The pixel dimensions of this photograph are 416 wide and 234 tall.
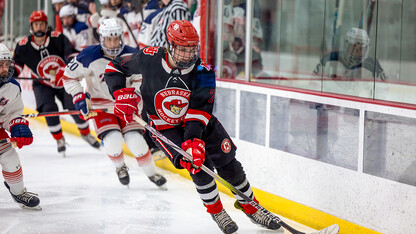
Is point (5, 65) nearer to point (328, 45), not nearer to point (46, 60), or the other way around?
point (46, 60)

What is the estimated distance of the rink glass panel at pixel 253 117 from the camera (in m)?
3.58

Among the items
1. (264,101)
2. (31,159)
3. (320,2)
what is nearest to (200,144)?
(264,101)

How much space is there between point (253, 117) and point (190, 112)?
3.44ft

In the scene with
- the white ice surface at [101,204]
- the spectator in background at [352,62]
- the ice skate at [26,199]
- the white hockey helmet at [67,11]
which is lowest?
the white ice surface at [101,204]

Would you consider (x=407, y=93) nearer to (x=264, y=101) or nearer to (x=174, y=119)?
(x=264, y=101)

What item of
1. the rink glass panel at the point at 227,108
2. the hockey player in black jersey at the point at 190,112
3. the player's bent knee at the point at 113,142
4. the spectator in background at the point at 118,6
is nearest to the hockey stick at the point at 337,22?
the rink glass panel at the point at 227,108

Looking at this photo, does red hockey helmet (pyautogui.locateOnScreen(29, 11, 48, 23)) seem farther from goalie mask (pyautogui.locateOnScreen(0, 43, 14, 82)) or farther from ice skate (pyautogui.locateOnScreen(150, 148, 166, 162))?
goalie mask (pyautogui.locateOnScreen(0, 43, 14, 82))

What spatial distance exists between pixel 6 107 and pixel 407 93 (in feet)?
7.27

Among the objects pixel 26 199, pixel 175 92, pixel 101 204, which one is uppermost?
pixel 175 92

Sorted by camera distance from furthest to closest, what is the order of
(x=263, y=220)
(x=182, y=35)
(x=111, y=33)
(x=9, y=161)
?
(x=111, y=33), (x=9, y=161), (x=263, y=220), (x=182, y=35)

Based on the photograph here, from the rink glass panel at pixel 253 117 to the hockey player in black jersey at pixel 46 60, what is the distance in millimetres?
1730

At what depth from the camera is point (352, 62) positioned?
14.3ft

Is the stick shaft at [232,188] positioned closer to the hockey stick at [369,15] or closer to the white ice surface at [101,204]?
the white ice surface at [101,204]

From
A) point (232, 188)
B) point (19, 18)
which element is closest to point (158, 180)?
point (232, 188)
